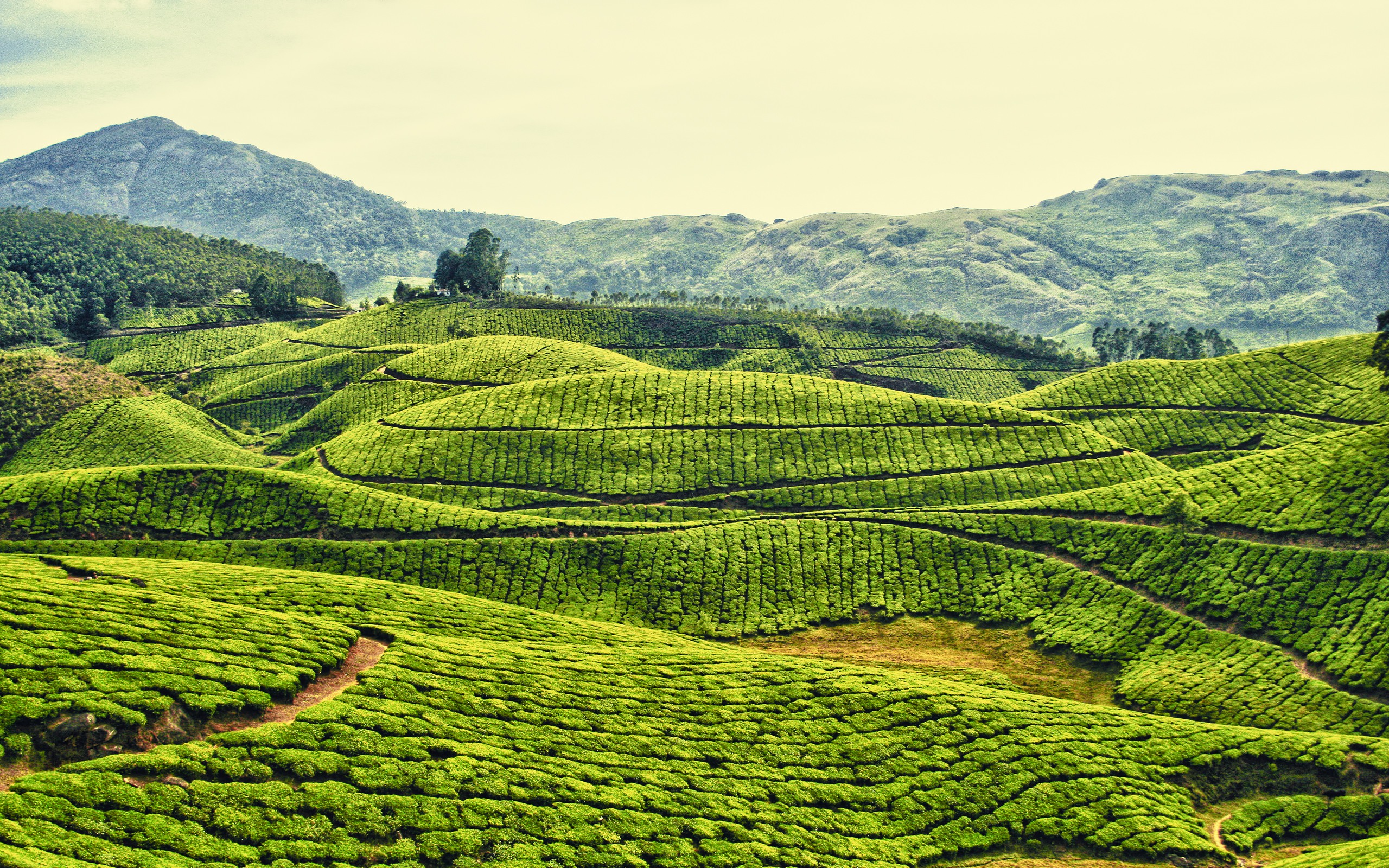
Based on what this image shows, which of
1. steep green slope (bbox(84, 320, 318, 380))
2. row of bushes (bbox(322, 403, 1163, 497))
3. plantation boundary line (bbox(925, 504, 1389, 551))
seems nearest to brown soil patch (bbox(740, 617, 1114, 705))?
plantation boundary line (bbox(925, 504, 1389, 551))

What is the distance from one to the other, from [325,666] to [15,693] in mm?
12896

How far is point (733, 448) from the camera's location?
97.1 m

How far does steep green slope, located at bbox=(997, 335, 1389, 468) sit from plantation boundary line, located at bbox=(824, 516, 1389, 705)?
4579 centimetres

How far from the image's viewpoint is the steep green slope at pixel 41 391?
106 metres

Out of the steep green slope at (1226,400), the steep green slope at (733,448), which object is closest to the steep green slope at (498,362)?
the steep green slope at (733,448)

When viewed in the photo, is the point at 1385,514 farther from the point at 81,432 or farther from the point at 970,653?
the point at 81,432

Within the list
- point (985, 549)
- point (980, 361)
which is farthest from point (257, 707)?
point (980, 361)

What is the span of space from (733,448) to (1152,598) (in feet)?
164

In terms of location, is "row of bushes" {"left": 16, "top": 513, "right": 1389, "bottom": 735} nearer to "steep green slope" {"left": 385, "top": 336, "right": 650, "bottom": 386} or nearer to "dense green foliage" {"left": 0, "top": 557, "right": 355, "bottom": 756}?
"dense green foliage" {"left": 0, "top": 557, "right": 355, "bottom": 756}

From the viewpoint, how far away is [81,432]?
354ft

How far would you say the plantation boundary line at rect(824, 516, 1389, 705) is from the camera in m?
49.0

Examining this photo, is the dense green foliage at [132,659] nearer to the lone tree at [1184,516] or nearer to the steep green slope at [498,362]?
the lone tree at [1184,516]

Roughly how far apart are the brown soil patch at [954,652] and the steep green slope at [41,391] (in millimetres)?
112751

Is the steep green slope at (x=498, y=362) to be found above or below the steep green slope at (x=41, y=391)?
above
